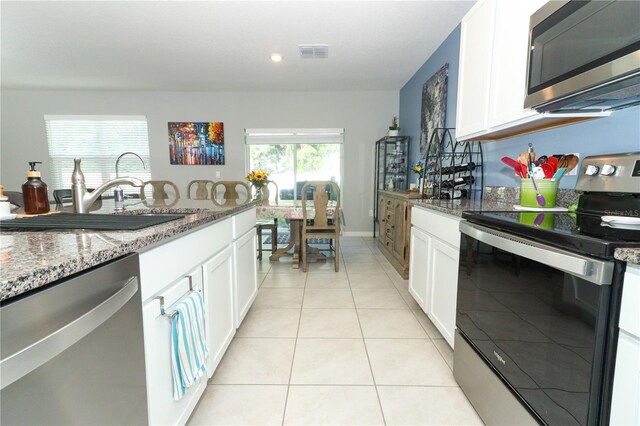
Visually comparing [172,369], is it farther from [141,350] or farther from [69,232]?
[69,232]

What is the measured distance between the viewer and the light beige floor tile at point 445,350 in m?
1.64

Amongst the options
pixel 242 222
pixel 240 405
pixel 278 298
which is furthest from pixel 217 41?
pixel 240 405

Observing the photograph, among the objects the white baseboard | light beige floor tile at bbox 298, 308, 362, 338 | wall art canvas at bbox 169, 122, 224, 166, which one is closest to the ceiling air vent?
wall art canvas at bbox 169, 122, 224, 166

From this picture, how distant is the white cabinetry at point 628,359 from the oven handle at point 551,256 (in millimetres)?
43

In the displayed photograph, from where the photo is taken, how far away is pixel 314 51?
10.8ft

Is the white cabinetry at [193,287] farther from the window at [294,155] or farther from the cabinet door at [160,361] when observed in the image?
the window at [294,155]

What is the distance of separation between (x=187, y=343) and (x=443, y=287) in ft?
4.41

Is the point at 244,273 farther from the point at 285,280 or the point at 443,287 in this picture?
the point at 443,287

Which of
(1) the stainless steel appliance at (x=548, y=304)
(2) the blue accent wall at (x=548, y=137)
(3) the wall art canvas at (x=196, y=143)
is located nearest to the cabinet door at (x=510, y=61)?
(2) the blue accent wall at (x=548, y=137)

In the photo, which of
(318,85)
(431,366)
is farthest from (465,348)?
(318,85)

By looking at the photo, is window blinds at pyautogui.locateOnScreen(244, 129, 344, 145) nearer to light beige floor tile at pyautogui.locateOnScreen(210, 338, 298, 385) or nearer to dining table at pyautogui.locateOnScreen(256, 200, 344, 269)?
dining table at pyautogui.locateOnScreen(256, 200, 344, 269)

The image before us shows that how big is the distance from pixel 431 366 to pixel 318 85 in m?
4.16

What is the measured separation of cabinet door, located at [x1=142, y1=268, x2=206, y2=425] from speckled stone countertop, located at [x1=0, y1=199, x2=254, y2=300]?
0.68 feet

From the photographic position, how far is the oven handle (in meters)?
0.70
